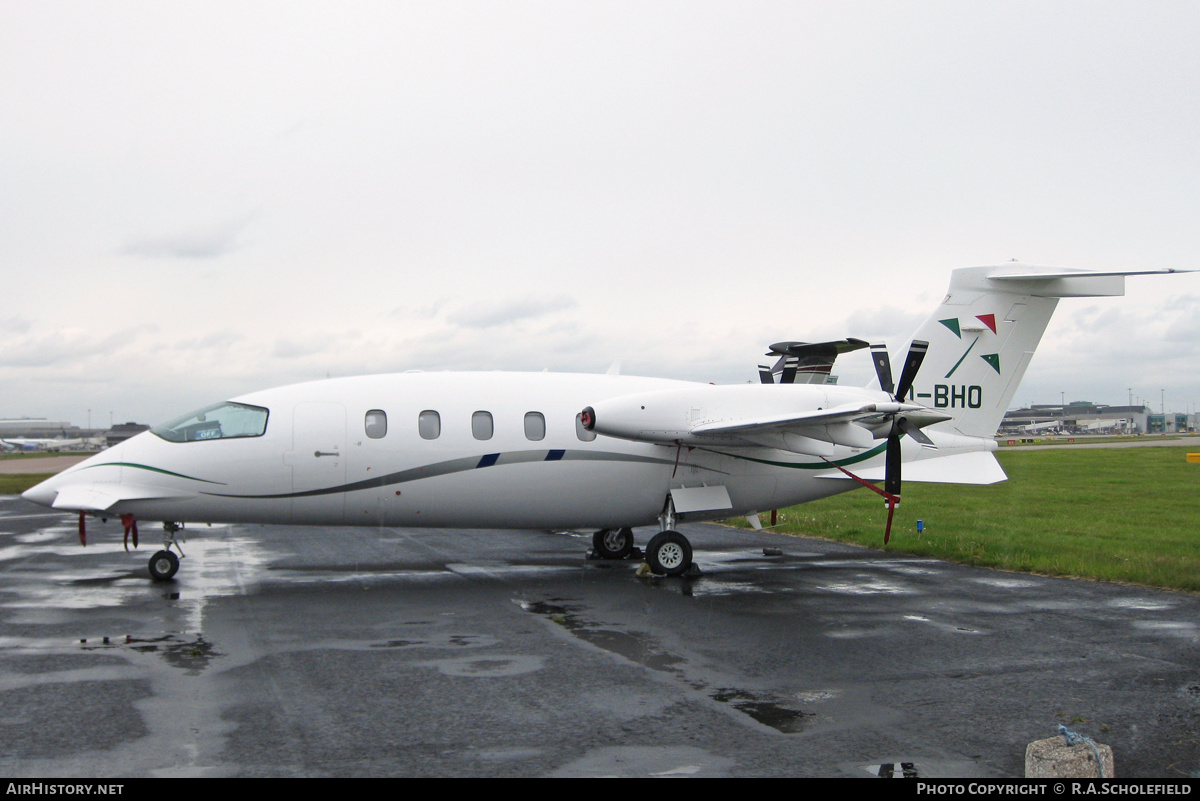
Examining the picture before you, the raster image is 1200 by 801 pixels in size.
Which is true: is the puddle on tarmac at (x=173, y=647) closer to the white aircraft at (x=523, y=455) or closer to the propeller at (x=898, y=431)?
the white aircraft at (x=523, y=455)

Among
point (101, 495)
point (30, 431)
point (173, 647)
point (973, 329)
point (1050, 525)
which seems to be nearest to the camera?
point (173, 647)

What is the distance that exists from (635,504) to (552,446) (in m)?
1.84

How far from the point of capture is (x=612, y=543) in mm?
17844

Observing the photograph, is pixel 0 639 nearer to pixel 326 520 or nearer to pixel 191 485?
pixel 191 485

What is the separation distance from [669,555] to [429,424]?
14.9 feet

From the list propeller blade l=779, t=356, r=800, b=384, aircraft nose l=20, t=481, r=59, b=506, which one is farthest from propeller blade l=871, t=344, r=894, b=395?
aircraft nose l=20, t=481, r=59, b=506

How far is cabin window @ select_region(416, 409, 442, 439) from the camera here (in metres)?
14.9

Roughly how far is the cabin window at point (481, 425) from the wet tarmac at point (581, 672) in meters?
2.43

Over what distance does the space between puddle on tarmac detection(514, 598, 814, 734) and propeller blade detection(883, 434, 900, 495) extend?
5690 mm

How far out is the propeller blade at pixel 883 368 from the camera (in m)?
16.4

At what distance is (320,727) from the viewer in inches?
284

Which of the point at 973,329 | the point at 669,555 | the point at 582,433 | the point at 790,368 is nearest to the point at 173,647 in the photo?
the point at 582,433

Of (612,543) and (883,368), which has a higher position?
(883,368)

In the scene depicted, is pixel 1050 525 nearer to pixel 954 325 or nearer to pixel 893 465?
pixel 954 325
